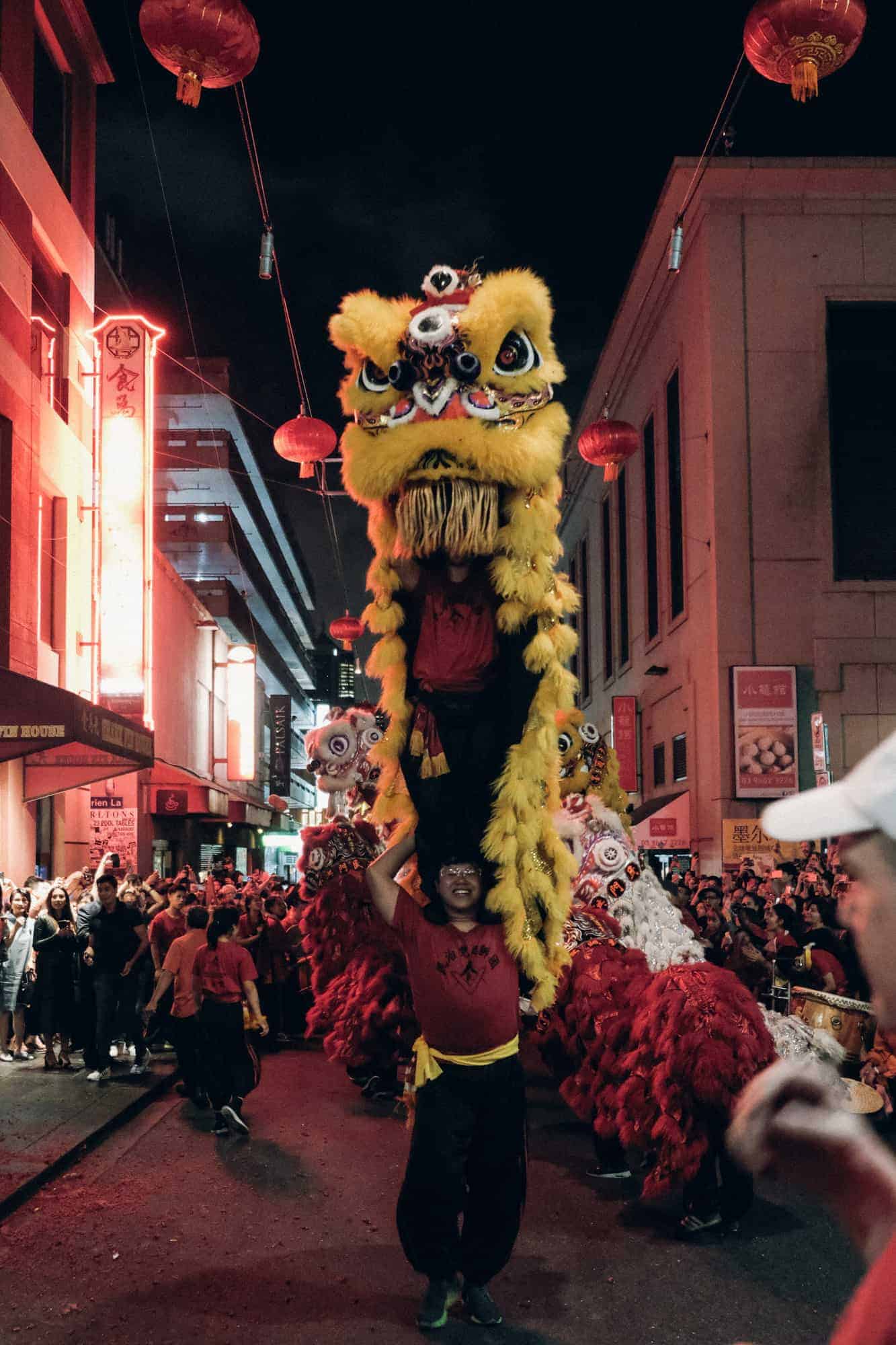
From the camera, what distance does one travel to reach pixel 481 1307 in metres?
5.18

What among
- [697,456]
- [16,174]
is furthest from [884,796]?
[697,456]

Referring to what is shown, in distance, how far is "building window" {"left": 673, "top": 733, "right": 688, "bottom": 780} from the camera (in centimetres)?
2766

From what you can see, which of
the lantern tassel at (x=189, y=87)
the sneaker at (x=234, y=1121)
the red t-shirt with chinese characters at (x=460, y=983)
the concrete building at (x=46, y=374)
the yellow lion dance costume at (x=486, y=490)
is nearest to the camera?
the red t-shirt with chinese characters at (x=460, y=983)

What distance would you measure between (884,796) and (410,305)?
4.79 meters

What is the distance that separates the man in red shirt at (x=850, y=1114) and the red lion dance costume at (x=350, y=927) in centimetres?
661

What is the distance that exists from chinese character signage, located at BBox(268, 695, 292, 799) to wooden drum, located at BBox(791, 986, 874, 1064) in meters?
35.2

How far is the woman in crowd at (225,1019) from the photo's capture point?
8.91m

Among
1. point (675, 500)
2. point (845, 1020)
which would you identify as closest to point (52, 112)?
point (675, 500)

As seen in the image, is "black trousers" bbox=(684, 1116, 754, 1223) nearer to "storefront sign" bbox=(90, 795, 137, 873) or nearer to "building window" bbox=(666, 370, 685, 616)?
"storefront sign" bbox=(90, 795, 137, 873)


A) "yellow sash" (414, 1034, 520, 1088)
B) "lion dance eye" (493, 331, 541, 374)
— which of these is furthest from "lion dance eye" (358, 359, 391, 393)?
"yellow sash" (414, 1034, 520, 1088)

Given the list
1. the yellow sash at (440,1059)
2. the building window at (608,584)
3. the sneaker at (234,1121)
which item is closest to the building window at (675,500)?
the building window at (608,584)

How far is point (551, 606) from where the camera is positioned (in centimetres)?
567

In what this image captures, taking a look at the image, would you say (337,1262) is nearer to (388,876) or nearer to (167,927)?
(388,876)

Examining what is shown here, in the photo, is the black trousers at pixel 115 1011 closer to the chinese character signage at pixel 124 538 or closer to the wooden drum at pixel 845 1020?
the wooden drum at pixel 845 1020
